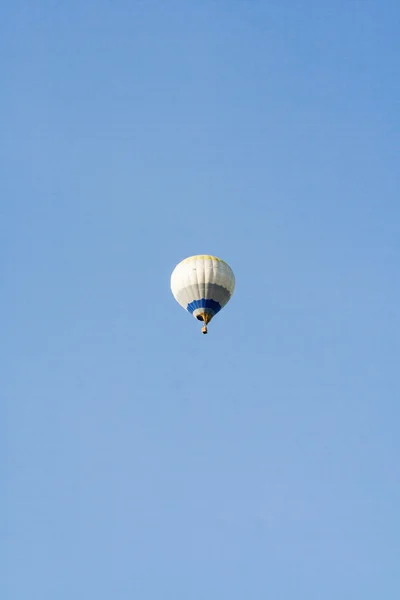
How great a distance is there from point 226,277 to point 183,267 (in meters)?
2.36

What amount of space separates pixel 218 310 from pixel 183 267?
301 cm

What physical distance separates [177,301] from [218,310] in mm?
2305

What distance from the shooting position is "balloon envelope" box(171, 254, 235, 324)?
77750 mm

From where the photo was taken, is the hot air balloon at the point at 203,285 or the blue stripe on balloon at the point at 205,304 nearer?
the hot air balloon at the point at 203,285

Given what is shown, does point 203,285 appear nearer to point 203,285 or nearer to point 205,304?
point 203,285

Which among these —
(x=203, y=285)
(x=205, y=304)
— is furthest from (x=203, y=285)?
(x=205, y=304)

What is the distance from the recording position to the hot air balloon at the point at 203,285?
77750mm

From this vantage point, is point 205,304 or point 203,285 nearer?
point 203,285

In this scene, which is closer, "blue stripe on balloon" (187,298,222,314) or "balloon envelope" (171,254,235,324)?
"balloon envelope" (171,254,235,324)

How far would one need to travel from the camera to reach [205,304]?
257 feet

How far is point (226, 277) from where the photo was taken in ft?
257

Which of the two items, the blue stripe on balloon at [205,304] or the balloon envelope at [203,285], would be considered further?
the blue stripe on balloon at [205,304]

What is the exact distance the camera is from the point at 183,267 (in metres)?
78.4

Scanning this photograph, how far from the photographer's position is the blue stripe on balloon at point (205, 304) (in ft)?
256
